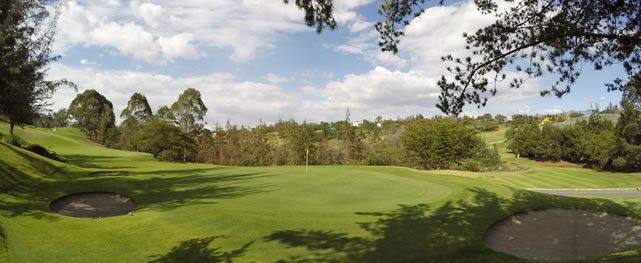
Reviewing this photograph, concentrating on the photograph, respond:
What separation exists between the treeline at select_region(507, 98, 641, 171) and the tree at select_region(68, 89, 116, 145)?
78.2 metres

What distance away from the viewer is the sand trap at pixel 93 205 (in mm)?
14664

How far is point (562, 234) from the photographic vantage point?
12828 millimetres

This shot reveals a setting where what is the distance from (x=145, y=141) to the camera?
4281cm

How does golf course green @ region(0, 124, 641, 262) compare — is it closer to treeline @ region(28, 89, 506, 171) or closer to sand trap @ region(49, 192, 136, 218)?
sand trap @ region(49, 192, 136, 218)

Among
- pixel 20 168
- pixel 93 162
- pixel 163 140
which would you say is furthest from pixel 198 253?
pixel 163 140

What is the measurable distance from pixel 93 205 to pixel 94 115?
264 feet

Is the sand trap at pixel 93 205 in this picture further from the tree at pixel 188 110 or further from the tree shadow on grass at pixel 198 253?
the tree at pixel 188 110

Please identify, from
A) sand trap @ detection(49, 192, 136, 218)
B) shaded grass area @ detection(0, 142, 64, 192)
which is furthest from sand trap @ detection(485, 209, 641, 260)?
shaded grass area @ detection(0, 142, 64, 192)

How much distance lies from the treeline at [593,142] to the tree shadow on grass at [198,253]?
1990 inches

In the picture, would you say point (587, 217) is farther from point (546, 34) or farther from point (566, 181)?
point (566, 181)

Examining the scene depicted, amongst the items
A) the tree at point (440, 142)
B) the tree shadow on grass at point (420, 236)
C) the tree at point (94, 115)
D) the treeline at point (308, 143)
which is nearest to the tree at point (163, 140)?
the treeline at point (308, 143)

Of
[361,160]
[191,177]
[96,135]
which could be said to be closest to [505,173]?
[361,160]

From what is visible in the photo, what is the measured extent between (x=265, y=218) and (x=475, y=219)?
687 centimetres

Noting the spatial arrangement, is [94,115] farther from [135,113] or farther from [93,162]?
[93,162]
